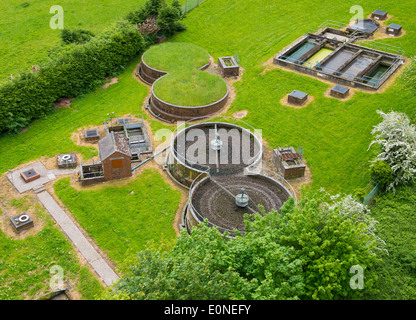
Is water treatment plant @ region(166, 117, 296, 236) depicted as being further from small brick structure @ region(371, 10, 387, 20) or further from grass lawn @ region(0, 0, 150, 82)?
small brick structure @ region(371, 10, 387, 20)

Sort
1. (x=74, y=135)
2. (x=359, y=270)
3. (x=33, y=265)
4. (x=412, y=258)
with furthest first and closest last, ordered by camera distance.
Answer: (x=74, y=135), (x=33, y=265), (x=412, y=258), (x=359, y=270)

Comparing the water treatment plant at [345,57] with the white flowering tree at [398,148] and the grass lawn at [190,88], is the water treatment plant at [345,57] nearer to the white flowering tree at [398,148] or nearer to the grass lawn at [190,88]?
the grass lawn at [190,88]

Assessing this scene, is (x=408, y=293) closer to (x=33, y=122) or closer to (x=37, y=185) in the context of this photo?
(x=37, y=185)

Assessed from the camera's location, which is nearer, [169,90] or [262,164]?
[262,164]

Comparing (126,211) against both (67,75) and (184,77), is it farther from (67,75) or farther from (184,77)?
(67,75)

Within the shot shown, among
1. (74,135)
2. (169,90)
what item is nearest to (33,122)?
(74,135)

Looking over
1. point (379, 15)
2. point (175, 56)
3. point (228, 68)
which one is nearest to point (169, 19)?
point (175, 56)

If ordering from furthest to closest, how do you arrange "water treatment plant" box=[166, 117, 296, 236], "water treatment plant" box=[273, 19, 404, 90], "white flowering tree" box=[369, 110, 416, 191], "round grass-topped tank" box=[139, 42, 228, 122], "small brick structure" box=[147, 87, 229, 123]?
"water treatment plant" box=[273, 19, 404, 90], "round grass-topped tank" box=[139, 42, 228, 122], "small brick structure" box=[147, 87, 229, 123], "white flowering tree" box=[369, 110, 416, 191], "water treatment plant" box=[166, 117, 296, 236]

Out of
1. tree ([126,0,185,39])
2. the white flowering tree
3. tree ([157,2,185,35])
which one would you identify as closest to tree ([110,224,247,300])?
the white flowering tree
